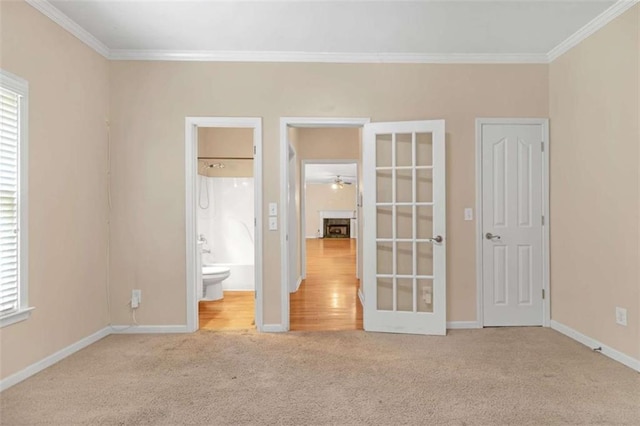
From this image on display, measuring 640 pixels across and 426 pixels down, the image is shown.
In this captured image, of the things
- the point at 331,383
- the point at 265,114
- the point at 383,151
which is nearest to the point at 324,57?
the point at 265,114

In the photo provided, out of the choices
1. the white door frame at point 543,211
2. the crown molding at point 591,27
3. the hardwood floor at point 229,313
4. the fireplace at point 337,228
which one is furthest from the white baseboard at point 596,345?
the fireplace at point 337,228

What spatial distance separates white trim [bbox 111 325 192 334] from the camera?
3.50 m

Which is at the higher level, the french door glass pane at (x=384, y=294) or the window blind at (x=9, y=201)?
the window blind at (x=9, y=201)

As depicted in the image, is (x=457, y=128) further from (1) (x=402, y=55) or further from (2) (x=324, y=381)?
(2) (x=324, y=381)

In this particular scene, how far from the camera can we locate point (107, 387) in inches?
94.9

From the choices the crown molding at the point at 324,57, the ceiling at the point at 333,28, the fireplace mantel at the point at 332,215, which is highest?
the ceiling at the point at 333,28

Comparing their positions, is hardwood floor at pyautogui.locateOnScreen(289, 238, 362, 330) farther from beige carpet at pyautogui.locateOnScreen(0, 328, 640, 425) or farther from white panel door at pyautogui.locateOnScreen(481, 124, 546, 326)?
white panel door at pyautogui.locateOnScreen(481, 124, 546, 326)

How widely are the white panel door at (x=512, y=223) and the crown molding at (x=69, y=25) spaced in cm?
370

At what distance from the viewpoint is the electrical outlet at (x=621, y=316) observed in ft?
9.09

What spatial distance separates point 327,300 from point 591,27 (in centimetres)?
388

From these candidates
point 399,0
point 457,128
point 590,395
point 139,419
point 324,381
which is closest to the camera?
point 139,419

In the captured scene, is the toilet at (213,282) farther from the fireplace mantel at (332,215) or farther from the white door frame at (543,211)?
the fireplace mantel at (332,215)

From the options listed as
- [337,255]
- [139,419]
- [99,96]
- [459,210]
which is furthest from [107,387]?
[337,255]

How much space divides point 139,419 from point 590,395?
269 cm
